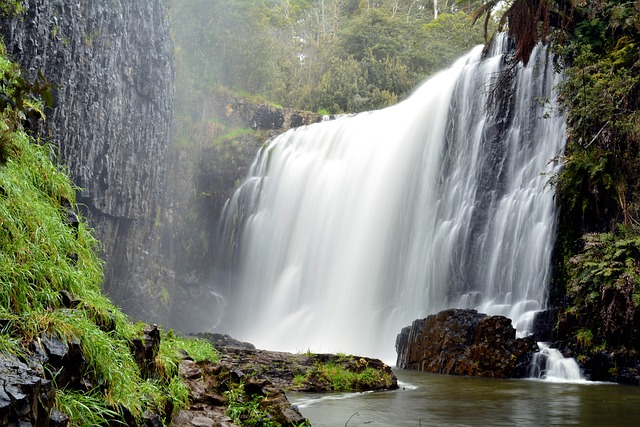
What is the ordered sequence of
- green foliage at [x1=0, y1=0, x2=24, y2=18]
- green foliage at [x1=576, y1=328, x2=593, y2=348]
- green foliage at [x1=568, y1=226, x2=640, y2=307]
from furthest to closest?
green foliage at [x1=0, y1=0, x2=24, y2=18] → green foliage at [x1=576, y1=328, x2=593, y2=348] → green foliage at [x1=568, y1=226, x2=640, y2=307]

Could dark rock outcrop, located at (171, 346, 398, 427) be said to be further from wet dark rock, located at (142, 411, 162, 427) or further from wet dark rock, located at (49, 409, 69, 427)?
wet dark rock, located at (49, 409, 69, 427)

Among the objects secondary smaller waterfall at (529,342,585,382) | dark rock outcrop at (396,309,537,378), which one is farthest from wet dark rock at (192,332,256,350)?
secondary smaller waterfall at (529,342,585,382)

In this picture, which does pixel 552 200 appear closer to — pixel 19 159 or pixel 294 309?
pixel 294 309

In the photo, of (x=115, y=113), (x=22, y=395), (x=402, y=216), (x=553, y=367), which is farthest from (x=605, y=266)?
(x=115, y=113)

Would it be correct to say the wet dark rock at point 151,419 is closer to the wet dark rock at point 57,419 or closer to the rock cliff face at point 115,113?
the wet dark rock at point 57,419

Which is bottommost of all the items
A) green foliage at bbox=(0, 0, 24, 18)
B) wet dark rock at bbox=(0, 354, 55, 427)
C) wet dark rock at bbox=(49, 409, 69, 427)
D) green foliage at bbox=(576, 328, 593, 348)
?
wet dark rock at bbox=(49, 409, 69, 427)

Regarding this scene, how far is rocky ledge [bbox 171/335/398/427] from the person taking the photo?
5723 millimetres

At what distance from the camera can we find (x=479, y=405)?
813cm

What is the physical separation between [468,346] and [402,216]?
8.89 metres

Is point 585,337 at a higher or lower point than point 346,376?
higher

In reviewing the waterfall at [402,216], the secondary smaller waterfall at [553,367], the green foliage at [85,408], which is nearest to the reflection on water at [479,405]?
the secondary smaller waterfall at [553,367]

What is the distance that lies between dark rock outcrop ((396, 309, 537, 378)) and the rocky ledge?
272 centimetres

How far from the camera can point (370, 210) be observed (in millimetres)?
22109

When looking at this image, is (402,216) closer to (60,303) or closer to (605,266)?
(605,266)
